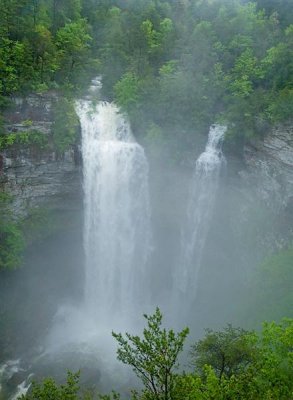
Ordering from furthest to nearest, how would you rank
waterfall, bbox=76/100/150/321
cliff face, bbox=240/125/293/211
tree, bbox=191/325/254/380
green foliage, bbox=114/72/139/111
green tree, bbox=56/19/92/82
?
1. green tree, bbox=56/19/92/82
2. green foliage, bbox=114/72/139/111
3. waterfall, bbox=76/100/150/321
4. cliff face, bbox=240/125/293/211
5. tree, bbox=191/325/254/380

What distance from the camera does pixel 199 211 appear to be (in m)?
30.7

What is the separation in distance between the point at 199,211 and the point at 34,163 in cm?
1220

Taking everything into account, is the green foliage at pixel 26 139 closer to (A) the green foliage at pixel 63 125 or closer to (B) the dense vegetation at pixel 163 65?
(A) the green foliage at pixel 63 125

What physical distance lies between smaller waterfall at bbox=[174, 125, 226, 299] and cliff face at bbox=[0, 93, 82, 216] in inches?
337

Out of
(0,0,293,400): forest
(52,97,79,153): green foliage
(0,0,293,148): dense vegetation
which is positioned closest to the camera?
(0,0,293,400): forest

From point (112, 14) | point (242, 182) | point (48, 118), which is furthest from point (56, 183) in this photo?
point (112, 14)

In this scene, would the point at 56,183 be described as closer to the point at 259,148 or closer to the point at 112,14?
the point at 259,148

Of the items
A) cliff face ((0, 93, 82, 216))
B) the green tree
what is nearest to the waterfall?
cliff face ((0, 93, 82, 216))

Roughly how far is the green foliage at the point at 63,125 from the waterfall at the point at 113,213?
111 centimetres

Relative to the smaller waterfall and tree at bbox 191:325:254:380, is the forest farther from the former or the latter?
tree at bbox 191:325:254:380

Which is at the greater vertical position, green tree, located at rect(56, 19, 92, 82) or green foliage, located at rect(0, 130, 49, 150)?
green tree, located at rect(56, 19, 92, 82)

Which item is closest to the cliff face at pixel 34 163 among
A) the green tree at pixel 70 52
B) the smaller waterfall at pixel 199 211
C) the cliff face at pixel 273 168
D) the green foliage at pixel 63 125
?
the green foliage at pixel 63 125

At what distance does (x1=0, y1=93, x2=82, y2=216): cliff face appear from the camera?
26.6 metres

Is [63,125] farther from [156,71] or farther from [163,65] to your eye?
[156,71]
